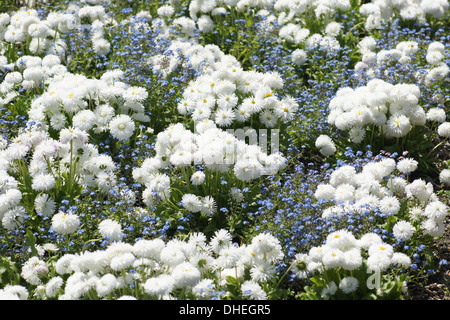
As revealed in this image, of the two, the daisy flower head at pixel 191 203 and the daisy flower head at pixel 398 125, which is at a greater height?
the daisy flower head at pixel 398 125

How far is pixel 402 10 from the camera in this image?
23.5ft

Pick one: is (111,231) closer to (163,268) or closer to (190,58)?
(163,268)

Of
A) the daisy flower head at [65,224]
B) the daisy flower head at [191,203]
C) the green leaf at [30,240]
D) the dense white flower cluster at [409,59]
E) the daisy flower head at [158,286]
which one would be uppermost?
the dense white flower cluster at [409,59]

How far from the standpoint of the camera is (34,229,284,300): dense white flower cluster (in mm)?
3590

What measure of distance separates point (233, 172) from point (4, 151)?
2.01 metres

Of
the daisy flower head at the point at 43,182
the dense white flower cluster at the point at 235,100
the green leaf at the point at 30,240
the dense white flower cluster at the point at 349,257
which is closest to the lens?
the dense white flower cluster at the point at 349,257

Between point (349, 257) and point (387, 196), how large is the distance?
113cm

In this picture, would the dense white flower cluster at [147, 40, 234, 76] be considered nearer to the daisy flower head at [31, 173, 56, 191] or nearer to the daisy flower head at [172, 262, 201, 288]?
the daisy flower head at [31, 173, 56, 191]

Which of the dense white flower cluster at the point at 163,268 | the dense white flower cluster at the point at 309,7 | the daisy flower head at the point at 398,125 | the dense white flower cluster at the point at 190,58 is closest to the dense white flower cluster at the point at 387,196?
the daisy flower head at the point at 398,125

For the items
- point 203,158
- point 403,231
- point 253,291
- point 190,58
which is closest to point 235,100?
point 203,158

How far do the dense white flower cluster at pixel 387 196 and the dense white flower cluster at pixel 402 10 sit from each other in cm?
283

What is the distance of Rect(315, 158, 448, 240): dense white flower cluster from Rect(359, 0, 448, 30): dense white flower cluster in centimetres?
283

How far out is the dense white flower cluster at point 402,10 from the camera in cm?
705

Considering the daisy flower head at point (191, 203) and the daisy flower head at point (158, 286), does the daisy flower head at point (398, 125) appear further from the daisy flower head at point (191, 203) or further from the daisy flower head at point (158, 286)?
the daisy flower head at point (158, 286)
